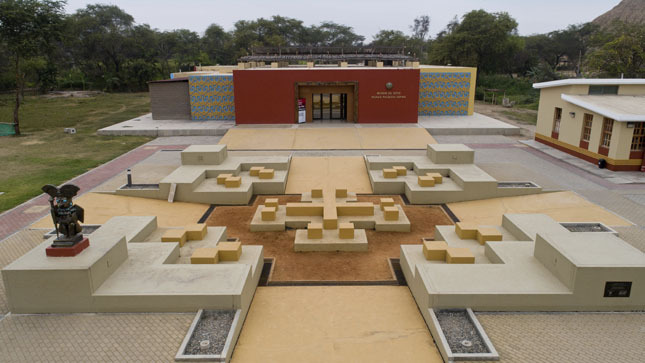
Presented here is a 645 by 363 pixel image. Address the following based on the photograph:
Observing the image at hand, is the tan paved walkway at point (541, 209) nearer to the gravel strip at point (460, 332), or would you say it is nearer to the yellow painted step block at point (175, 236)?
the gravel strip at point (460, 332)

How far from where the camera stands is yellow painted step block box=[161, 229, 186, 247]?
10992mm

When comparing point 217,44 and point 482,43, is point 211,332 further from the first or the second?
point 217,44

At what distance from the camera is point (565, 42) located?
215ft

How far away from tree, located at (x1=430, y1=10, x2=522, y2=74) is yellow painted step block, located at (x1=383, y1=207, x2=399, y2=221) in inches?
1872

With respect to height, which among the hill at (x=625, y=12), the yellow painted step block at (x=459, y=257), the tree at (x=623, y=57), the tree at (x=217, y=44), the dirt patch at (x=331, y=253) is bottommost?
the dirt patch at (x=331, y=253)

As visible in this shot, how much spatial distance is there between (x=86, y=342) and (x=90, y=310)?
98 cm

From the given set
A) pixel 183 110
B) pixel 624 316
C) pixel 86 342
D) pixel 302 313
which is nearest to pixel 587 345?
pixel 624 316

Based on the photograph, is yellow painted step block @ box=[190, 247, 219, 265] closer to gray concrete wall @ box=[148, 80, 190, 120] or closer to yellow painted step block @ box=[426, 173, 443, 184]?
yellow painted step block @ box=[426, 173, 443, 184]

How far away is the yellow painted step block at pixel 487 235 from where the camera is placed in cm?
1097

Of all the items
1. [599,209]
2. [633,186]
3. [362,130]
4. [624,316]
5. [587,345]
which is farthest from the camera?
[362,130]

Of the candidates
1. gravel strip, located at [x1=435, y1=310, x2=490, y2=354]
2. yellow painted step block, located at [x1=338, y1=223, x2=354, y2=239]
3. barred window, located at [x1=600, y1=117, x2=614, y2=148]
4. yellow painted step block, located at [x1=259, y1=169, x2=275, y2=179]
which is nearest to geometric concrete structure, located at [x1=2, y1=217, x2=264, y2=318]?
yellow painted step block, located at [x1=338, y1=223, x2=354, y2=239]

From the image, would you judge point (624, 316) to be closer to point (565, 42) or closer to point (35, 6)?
point (35, 6)

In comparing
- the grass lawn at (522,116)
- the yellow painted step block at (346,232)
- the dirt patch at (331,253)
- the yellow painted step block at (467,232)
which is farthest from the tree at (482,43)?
the yellow painted step block at (346,232)

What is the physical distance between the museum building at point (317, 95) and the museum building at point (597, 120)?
26.8 ft
